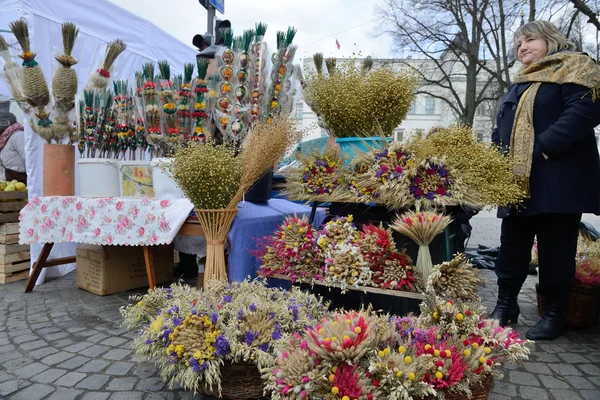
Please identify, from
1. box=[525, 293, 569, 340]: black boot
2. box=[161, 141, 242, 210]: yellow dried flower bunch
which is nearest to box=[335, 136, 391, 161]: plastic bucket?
box=[161, 141, 242, 210]: yellow dried flower bunch

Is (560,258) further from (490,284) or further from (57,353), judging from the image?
(57,353)

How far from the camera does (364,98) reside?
103 inches

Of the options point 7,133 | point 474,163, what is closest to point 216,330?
point 474,163

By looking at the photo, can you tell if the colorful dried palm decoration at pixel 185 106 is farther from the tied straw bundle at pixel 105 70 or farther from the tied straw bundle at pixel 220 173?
the tied straw bundle at pixel 105 70

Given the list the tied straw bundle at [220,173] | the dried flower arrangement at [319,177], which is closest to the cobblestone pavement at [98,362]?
the tied straw bundle at [220,173]

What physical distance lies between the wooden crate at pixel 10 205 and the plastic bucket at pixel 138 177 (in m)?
1.74

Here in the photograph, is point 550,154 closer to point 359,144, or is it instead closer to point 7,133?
point 359,144

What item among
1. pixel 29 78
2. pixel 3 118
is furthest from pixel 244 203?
pixel 3 118

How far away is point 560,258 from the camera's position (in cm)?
270

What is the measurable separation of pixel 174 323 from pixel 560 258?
235cm

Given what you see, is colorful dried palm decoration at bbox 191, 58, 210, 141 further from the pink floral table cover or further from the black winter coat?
the black winter coat

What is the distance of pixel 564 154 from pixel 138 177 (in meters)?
2.92

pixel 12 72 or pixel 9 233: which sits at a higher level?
pixel 12 72

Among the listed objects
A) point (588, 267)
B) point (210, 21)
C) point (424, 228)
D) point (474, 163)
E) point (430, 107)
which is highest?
point (430, 107)
